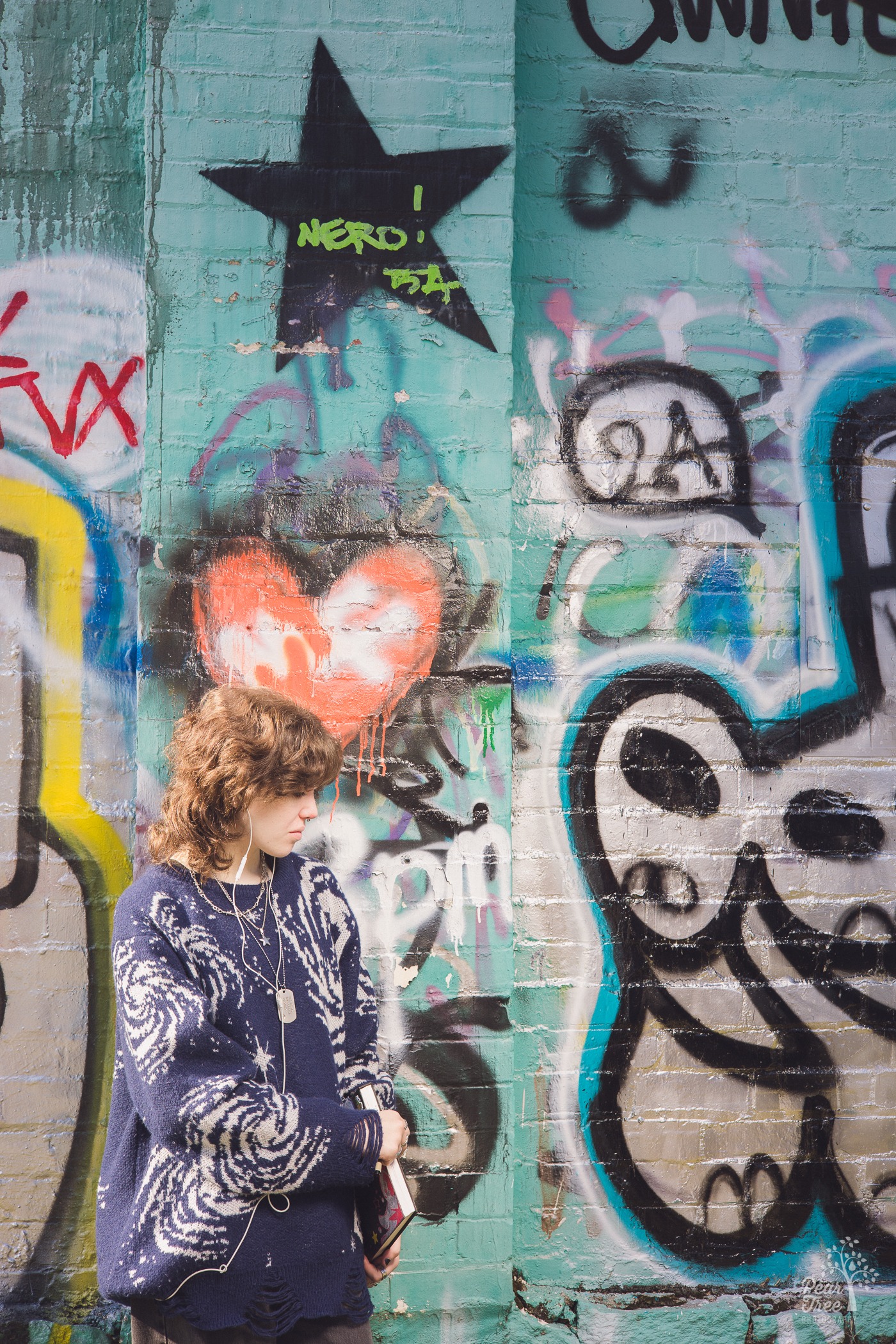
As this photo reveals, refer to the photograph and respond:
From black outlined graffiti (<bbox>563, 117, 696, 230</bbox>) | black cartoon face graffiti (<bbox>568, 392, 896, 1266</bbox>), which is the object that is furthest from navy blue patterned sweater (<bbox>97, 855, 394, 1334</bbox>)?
black outlined graffiti (<bbox>563, 117, 696, 230</bbox>)

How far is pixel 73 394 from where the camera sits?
263 cm

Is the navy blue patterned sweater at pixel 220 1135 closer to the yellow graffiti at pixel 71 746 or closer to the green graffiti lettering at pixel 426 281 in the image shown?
the yellow graffiti at pixel 71 746

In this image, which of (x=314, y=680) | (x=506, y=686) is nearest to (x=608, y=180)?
(x=506, y=686)

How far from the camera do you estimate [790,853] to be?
2822mm

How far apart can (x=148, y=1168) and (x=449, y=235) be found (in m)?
2.19

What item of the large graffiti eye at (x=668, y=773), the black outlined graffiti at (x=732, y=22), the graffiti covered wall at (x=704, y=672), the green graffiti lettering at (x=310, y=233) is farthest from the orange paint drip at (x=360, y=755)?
the black outlined graffiti at (x=732, y=22)

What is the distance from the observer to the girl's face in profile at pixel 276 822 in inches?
68.8

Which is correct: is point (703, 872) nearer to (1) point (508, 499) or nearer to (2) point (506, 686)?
(2) point (506, 686)

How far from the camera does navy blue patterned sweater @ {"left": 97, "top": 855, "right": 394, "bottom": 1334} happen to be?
1.54 meters

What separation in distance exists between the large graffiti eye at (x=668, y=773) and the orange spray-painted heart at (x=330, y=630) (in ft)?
2.31

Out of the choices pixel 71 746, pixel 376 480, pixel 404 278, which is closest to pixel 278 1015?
pixel 71 746

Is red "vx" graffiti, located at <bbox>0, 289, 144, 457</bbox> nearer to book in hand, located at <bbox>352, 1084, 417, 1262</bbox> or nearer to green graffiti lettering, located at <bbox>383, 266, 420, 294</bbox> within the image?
green graffiti lettering, located at <bbox>383, 266, 420, 294</bbox>

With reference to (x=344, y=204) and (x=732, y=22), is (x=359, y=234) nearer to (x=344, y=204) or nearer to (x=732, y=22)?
(x=344, y=204)

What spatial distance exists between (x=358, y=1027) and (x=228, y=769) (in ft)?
1.93
